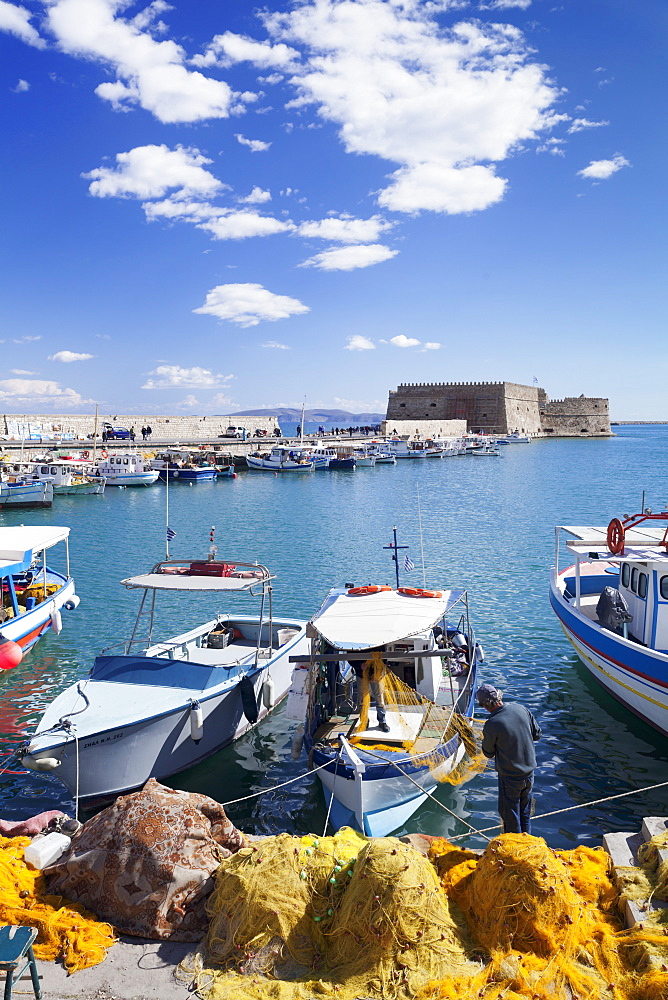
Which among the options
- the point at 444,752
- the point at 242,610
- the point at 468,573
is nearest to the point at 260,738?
the point at 444,752

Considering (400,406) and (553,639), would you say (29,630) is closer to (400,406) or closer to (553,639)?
(553,639)

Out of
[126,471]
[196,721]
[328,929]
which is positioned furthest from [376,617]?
[126,471]

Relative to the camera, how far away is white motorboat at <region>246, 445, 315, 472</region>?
231ft

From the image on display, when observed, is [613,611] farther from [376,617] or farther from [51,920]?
Result: [51,920]

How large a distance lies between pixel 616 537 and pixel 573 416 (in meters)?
146

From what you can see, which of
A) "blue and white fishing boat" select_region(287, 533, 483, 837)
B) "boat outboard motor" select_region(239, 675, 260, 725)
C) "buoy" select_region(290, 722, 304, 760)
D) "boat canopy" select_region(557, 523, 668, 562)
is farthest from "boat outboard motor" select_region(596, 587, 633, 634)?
"boat outboard motor" select_region(239, 675, 260, 725)

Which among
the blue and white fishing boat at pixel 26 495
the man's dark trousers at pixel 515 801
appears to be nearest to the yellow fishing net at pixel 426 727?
the man's dark trousers at pixel 515 801

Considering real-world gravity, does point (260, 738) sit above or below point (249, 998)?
below

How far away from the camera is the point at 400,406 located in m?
129

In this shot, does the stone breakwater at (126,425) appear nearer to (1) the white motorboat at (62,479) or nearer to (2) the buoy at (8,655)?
(1) the white motorboat at (62,479)

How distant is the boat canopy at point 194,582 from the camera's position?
1125 centimetres

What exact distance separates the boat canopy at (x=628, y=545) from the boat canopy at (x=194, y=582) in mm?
6138

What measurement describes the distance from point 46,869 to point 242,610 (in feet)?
44.9

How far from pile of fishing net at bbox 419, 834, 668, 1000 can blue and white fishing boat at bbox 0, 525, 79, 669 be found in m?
10.1
